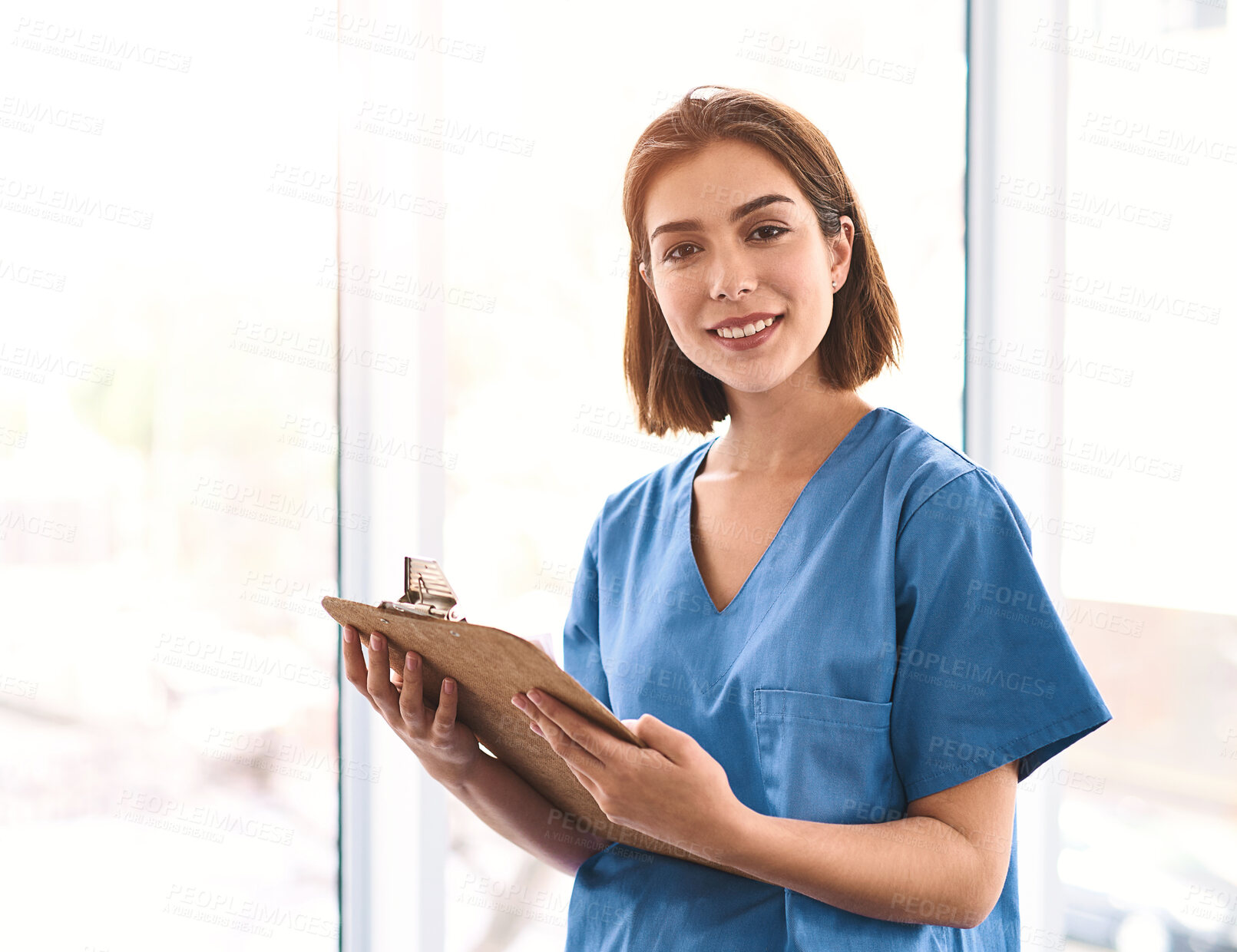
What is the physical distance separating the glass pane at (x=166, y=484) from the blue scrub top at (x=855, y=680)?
741 mm

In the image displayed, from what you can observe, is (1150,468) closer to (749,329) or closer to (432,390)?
(749,329)

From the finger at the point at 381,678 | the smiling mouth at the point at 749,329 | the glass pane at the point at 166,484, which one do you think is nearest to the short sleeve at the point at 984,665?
the smiling mouth at the point at 749,329

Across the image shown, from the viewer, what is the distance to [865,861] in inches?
30.7

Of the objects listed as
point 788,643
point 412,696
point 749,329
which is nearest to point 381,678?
point 412,696

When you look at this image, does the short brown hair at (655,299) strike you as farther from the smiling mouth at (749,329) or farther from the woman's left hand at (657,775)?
the woman's left hand at (657,775)

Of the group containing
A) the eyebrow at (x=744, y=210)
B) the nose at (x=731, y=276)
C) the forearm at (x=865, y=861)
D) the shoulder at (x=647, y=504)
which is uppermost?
the eyebrow at (x=744, y=210)

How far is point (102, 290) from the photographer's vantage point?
4.36ft

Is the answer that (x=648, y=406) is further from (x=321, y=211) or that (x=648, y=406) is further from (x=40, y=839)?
(x=40, y=839)

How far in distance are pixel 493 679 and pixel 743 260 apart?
48 cm

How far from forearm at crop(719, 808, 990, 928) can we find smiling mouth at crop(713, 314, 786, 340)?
461 mm

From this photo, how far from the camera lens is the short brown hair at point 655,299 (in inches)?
38.1

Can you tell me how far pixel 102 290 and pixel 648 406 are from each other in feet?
2.64

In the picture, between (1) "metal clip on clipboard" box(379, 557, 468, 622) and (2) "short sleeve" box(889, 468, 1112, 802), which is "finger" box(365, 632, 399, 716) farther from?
(2) "short sleeve" box(889, 468, 1112, 802)

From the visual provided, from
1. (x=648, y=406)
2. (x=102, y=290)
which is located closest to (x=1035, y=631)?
(x=648, y=406)
